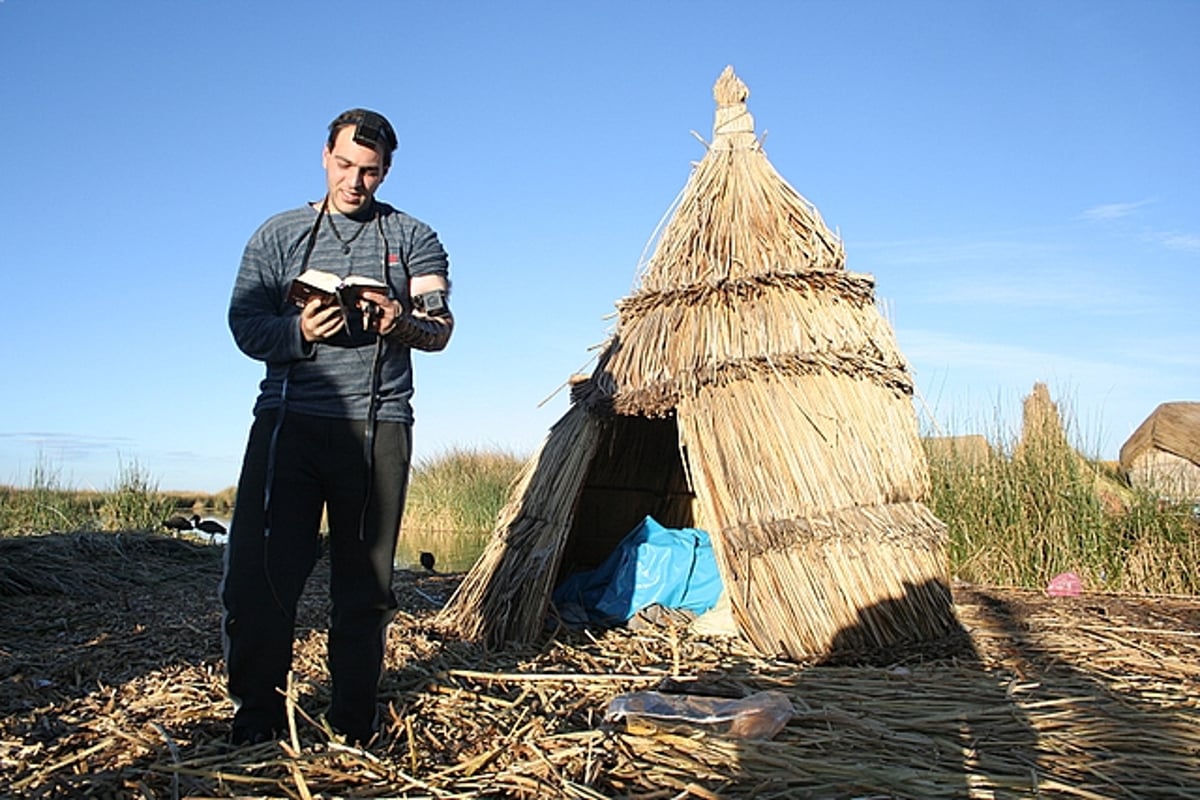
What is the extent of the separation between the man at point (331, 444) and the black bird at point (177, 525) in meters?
6.85

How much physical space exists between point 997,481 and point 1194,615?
6.72ft

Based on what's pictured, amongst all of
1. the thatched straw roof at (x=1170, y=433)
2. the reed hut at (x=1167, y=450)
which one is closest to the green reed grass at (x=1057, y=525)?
the reed hut at (x=1167, y=450)

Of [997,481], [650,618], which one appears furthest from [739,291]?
[997,481]

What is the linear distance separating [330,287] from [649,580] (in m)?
3.50

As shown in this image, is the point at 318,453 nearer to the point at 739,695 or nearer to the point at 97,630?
the point at 739,695

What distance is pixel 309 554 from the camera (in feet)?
9.58

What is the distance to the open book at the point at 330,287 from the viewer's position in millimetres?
2686

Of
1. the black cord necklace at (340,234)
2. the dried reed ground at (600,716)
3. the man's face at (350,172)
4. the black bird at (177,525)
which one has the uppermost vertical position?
the man's face at (350,172)

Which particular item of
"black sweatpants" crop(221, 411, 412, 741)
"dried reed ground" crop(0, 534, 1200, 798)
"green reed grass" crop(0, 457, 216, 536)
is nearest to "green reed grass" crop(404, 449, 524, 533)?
"green reed grass" crop(0, 457, 216, 536)

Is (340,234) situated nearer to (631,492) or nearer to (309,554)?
(309,554)

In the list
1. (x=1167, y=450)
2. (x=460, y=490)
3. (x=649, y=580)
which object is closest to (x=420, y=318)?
(x=649, y=580)

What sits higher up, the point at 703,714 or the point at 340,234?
the point at 340,234

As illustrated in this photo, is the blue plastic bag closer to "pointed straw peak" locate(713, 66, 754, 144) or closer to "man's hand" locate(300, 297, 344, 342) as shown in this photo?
"pointed straw peak" locate(713, 66, 754, 144)

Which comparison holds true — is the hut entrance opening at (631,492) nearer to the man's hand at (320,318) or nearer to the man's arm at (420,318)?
the man's arm at (420,318)
